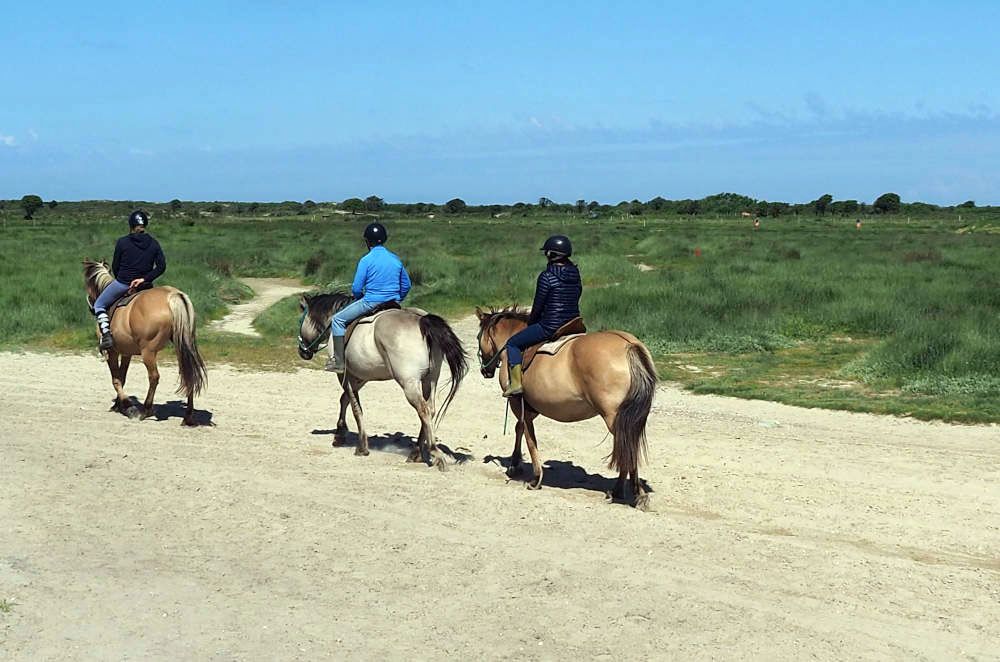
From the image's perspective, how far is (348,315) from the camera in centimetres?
1055

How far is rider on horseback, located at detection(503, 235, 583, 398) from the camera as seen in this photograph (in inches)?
351

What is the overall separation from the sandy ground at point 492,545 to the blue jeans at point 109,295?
1.40m

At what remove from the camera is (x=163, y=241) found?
52.6 m

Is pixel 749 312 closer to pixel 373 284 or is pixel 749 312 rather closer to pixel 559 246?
pixel 373 284

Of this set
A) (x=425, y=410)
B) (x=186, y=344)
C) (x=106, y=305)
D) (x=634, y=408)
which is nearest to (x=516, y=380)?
(x=425, y=410)

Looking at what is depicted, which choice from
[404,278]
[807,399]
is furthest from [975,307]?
[404,278]

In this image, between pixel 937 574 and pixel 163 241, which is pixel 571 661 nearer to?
pixel 937 574

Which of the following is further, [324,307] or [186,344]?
[186,344]

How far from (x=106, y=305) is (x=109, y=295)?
15 cm

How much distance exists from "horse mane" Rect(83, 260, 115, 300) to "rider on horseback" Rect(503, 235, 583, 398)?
6459 millimetres

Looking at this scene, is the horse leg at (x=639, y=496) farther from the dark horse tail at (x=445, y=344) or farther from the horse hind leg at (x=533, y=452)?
the dark horse tail at (x=445, y=344)

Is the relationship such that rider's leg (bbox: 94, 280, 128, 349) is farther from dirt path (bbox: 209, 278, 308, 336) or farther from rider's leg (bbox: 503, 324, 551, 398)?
dirt path (bbox: 209, 278, 308, 336)

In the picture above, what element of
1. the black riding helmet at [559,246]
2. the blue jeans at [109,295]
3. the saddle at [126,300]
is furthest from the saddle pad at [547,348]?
the blue jeans at [109,295]

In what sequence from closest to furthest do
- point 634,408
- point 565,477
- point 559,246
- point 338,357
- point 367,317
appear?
point 634,408
point 559,246
point 565,477
point 367,317
point 338,357
